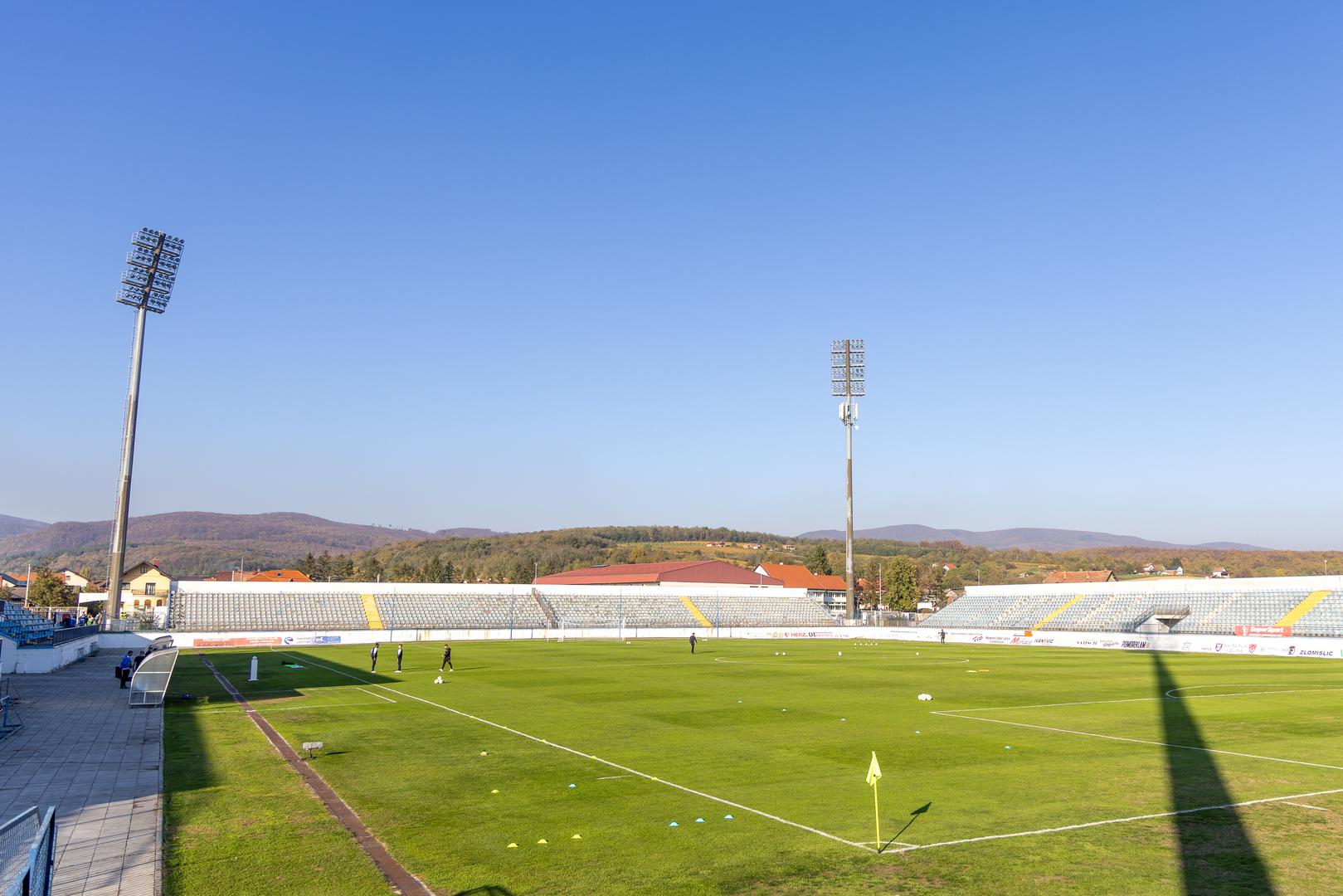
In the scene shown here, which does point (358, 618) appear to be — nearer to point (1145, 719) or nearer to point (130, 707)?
point (130, 707)

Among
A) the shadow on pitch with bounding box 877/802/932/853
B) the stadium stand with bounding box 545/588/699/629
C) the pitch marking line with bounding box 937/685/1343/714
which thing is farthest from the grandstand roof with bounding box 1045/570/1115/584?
the shadow on pitch with bounding box 877/802/932/853

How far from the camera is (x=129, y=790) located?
18203mm

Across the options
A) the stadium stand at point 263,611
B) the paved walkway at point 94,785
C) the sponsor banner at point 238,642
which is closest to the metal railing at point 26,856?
the paved walkway at point 94,785

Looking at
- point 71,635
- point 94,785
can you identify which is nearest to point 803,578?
point 71,635

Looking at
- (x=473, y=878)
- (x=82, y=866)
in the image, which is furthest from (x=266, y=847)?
(x=473, y=878)

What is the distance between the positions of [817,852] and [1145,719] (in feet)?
67.3

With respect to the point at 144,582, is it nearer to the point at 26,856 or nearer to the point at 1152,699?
the point at 1152,699

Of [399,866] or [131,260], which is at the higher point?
[131,260]

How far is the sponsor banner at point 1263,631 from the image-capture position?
2655 inches

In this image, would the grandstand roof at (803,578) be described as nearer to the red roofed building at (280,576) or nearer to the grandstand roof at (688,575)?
the grandstand roof at (688,575)

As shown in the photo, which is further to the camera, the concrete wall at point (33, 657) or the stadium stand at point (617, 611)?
the stadium stand at point (617, 611)

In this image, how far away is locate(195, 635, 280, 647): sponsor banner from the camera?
67.7 metres

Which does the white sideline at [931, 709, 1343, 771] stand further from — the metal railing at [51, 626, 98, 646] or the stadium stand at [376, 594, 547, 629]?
the stadium stand at [376, 594, 547, 629]

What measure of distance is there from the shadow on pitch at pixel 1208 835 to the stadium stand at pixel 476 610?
68766 millimetres
